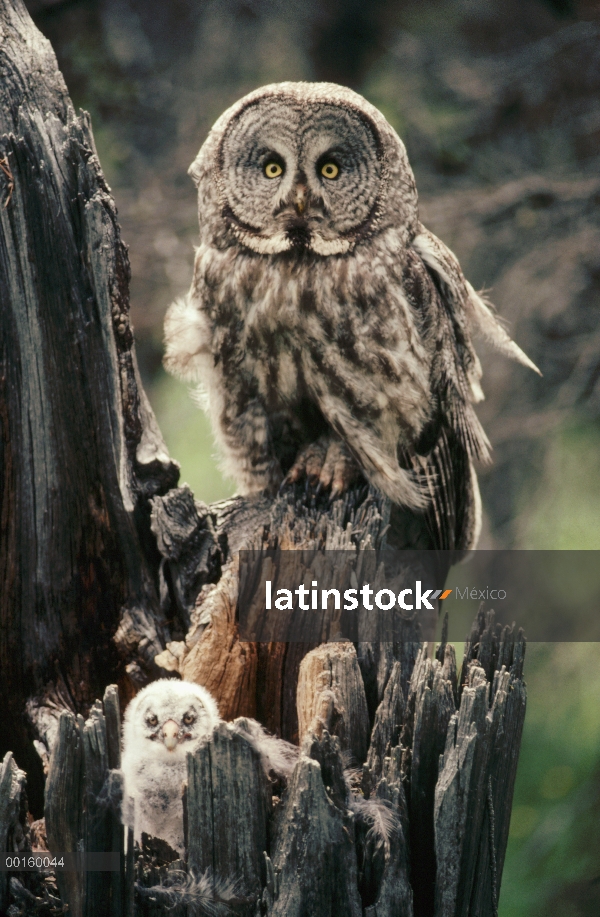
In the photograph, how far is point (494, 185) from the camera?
237cm

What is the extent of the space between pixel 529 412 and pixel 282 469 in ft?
2.66

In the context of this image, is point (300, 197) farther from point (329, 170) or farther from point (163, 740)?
point (163, 740)

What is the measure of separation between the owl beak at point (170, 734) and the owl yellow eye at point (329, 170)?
1.19m

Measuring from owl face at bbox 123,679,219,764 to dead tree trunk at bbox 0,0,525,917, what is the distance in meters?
0.06

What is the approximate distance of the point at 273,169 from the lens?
1.82 meters

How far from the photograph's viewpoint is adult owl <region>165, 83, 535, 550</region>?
1.79 metres

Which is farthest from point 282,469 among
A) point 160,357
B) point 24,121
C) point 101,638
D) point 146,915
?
point 146,915

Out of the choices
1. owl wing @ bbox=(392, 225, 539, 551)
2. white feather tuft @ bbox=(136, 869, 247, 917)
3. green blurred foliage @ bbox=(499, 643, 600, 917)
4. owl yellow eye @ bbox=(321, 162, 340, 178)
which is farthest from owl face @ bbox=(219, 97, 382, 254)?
white feather tuft @ bbox=(136, 869, 247, 917)

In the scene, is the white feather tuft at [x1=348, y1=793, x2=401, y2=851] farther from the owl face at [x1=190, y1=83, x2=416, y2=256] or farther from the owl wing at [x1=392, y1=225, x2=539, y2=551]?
the owl face at [x1=190, y1=83, x2=416, y2=256]

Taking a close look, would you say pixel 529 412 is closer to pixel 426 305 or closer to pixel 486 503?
pixel 486 503

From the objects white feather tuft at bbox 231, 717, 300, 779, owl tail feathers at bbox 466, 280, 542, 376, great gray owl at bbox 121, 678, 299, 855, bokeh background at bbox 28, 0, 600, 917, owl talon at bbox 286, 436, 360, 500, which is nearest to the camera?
white feather tuft at bbox 231, 717, 300, 779

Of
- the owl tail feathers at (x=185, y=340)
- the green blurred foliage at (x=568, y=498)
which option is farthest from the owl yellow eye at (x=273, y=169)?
the green blurred foliage at (x=568, y=498)

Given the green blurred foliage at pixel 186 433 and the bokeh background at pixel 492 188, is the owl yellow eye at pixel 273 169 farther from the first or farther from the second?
the green blurred foliage at pixel 186 433

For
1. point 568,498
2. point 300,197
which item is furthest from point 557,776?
point 300,197
